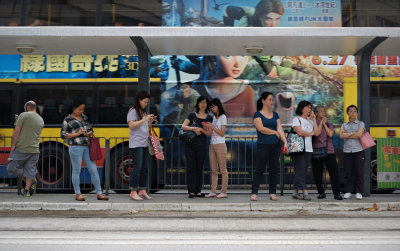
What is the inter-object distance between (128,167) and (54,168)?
1737mm

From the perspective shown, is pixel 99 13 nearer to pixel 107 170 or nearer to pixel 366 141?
pixel 107 170

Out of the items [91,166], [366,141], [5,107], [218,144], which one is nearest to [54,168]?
[5,107]

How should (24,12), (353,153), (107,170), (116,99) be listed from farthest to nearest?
(116,99) → (24,12) → (107,170) → (353,153)

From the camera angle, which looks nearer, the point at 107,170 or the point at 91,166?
the point at 91,166

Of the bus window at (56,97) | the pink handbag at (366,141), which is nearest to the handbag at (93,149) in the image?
the bus window at (56,97)

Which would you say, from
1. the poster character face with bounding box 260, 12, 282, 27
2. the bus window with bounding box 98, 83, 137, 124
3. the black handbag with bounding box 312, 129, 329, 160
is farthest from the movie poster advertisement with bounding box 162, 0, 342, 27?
the black handbag with bounding box 312, 129, 329, 160

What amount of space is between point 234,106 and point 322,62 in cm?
226

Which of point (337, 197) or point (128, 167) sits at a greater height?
point (128, 167)

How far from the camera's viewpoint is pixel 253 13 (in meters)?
11.9

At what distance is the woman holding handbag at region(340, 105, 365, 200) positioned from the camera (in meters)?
9.55

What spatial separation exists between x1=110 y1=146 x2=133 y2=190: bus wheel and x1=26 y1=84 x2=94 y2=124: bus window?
3.60 ft

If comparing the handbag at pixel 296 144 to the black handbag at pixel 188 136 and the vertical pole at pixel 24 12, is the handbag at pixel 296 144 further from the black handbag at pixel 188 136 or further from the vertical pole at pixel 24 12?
the vertical pole at pixel 24 12

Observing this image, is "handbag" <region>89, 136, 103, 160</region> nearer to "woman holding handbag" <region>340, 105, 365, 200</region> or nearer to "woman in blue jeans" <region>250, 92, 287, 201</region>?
"woman in blue jeans" <region>250, 92, 287, 201</region>

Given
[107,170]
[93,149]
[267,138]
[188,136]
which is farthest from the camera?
[107,170]
